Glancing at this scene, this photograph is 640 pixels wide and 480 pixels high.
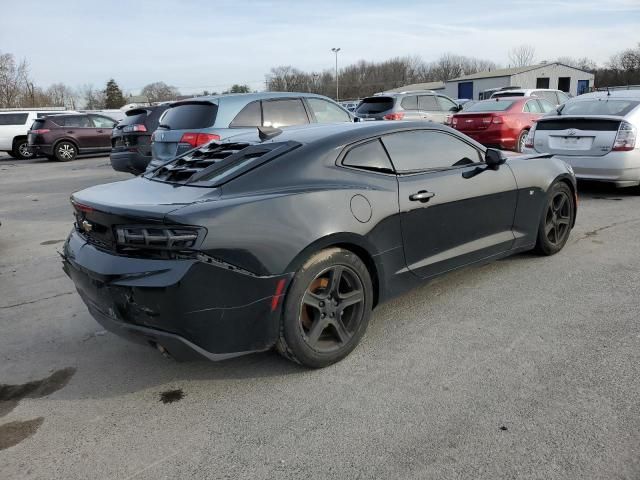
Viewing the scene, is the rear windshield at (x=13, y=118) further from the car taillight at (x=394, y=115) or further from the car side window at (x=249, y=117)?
the car side window at (x=249, y=117)

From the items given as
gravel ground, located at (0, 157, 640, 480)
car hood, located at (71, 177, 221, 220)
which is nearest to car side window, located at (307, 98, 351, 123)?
gravel ground, located at (0, 157, 640, 480)

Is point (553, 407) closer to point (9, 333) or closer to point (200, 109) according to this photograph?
point (9, 333)

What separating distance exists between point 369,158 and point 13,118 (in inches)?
798

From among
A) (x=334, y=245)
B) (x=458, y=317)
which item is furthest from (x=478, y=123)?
(x=334, y=245)

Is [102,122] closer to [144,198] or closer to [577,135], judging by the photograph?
[577,135]

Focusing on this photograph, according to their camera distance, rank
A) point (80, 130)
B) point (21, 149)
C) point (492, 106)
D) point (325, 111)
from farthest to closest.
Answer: point (21, 149) < point (80, 130) < point (492, 106) < point (325, 111)

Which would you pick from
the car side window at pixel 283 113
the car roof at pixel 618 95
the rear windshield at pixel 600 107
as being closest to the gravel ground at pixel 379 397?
the car side window at pixel 283 113

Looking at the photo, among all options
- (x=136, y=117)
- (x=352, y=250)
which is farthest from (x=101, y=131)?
(x=352, y=250)

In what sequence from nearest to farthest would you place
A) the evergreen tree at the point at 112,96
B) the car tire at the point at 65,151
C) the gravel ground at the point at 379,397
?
the gravel ground at the point at 379,397 < the car tire at the point at 65,151 < the evergreen tree at the point at 112,96

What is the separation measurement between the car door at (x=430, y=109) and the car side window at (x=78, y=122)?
1187cm

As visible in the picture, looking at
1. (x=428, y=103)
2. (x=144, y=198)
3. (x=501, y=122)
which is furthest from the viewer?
(x=428, y=103)

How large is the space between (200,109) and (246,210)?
4794 millimetres

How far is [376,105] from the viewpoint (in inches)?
539

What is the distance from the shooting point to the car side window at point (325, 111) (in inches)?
313
